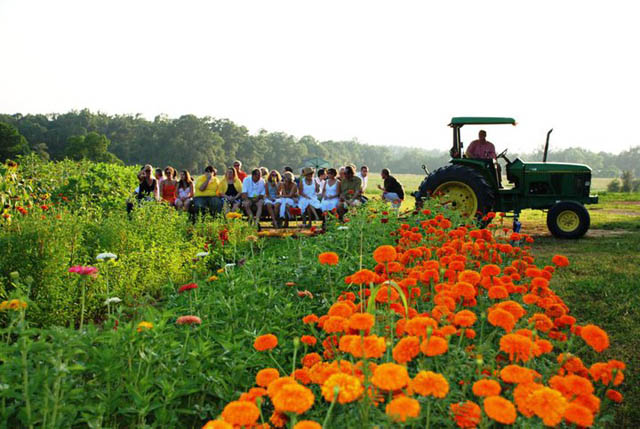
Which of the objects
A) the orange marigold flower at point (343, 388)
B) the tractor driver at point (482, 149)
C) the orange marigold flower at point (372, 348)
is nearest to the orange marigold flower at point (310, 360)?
the orange marigold flower at point (372, 348)

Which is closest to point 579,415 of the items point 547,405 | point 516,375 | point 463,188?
point 547,405

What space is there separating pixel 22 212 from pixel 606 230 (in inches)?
398

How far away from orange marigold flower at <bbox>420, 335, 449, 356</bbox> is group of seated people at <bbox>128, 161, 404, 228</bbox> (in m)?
7.74

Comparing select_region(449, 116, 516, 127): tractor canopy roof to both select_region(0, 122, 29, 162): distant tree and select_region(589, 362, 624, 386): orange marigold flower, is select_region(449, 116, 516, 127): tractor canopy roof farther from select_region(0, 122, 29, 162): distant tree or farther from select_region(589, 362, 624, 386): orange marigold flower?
select_region(0, 122, 29, 162): distant tree

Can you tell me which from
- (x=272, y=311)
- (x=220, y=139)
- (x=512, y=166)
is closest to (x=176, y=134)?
(x=220, y=139)

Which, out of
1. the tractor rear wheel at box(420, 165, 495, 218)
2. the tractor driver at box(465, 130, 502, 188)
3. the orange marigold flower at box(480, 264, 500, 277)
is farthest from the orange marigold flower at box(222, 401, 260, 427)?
the tractor driver at box(465, 130, 502, 188)

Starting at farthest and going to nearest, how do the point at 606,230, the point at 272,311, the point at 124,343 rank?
the point at 606,230 → the point at 272,311 → the point at 124,343

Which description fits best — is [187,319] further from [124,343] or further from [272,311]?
[272,311]

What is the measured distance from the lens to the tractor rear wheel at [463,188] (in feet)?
26.6

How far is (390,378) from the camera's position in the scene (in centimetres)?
126

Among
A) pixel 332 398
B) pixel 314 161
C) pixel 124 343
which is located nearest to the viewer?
pixel 332 398

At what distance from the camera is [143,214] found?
6.09m

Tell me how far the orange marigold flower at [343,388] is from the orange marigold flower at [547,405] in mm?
461

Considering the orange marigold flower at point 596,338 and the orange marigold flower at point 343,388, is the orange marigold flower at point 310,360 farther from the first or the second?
the orange marigold flower at point 596,338
